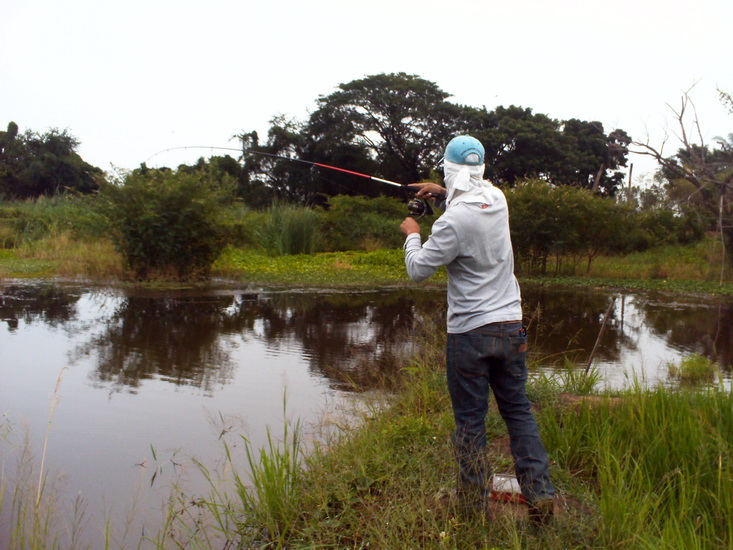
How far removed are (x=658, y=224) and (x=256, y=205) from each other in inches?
767

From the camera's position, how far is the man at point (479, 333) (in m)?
3.21

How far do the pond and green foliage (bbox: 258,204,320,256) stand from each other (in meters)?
8.07

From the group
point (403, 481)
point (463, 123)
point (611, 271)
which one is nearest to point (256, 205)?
point (463, 123)

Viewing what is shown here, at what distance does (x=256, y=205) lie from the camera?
3516 cm

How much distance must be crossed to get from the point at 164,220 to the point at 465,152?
11.3 m

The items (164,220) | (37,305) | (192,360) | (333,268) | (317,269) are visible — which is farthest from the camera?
(333,268)

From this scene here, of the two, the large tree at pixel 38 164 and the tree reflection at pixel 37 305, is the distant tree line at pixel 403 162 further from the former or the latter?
the tree reflection at pixel 37 305

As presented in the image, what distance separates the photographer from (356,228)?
83.0ft

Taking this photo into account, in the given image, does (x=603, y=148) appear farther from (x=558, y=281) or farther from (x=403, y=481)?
(x=403, y=481)

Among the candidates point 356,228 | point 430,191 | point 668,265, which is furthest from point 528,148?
point 430,191

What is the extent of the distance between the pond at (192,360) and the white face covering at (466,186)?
221cm

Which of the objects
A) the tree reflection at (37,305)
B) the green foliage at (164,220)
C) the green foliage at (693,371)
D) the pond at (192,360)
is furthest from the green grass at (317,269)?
the green foliage at (693,371)

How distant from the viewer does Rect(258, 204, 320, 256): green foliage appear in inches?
877

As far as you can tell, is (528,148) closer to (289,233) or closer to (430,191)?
(289,233)
